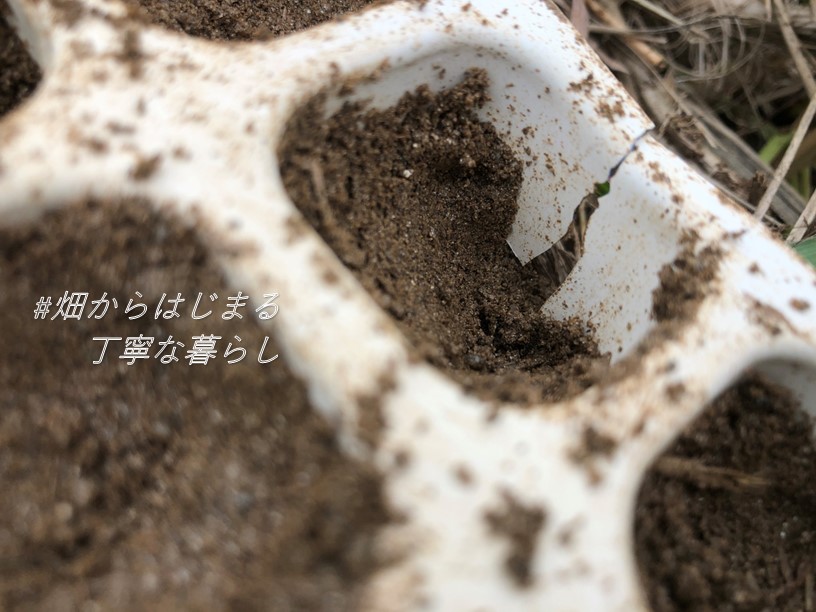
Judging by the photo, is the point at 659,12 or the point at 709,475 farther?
the point at 659,12

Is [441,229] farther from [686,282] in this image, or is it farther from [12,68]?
[12,68]

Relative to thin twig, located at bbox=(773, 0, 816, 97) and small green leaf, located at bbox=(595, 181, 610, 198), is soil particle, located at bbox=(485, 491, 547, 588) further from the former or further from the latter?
thin twig, located at bbox=(773, 0, 816, 97)

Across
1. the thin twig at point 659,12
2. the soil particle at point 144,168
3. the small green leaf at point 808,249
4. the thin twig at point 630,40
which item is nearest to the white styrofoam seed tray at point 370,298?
the soil particle at point 144,168

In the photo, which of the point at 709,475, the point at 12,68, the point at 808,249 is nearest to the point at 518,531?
the point at 709,475

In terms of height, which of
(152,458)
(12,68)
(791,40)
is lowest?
(152,458)

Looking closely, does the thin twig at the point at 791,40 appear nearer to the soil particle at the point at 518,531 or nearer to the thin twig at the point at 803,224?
the thin twig at the point at 803,224

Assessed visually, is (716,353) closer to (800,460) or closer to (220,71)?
(800,460)

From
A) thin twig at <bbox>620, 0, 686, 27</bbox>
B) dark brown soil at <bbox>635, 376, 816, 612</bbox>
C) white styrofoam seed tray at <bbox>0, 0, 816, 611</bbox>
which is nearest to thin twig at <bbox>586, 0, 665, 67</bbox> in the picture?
thin twig at <bbox>620, 0, 686, 27</bbox>

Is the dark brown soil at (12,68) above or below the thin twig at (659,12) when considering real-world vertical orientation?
below
